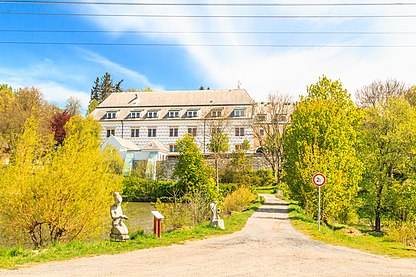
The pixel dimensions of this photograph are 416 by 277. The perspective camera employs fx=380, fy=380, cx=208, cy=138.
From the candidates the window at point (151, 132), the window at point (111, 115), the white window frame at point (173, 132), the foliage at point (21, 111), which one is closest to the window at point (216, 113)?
the white window frame at point (173, 132)

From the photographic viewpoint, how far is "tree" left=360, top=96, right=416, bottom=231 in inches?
982

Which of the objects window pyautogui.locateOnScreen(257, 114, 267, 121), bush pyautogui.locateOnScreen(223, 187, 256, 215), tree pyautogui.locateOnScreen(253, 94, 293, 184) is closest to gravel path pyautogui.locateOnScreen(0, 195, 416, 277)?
bush pyautogui.locateOnScreen(223, 187, 256, 215)

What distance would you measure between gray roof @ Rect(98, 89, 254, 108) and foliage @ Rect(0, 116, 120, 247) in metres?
48.5

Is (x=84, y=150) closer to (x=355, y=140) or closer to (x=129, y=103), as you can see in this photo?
(x=355, y=140)

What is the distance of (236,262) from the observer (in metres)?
9.65

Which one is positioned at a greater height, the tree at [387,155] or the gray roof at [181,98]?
the gray roof at [181,98]

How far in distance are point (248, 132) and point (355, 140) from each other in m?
36.4

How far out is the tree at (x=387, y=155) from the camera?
2495cm

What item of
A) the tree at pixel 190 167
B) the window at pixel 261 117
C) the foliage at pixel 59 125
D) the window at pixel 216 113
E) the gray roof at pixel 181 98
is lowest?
the tree at pixel 190 167

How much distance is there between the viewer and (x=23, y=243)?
13.3m

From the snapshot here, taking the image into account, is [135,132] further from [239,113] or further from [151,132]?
[239,113]

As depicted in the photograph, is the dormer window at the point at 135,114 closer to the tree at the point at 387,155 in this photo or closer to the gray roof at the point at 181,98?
the gray roof at the point at 181,98

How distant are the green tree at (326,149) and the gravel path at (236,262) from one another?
7644mm

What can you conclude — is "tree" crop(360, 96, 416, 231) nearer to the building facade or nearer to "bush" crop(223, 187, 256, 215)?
"bush" crop(223, 187, 256, 215)
